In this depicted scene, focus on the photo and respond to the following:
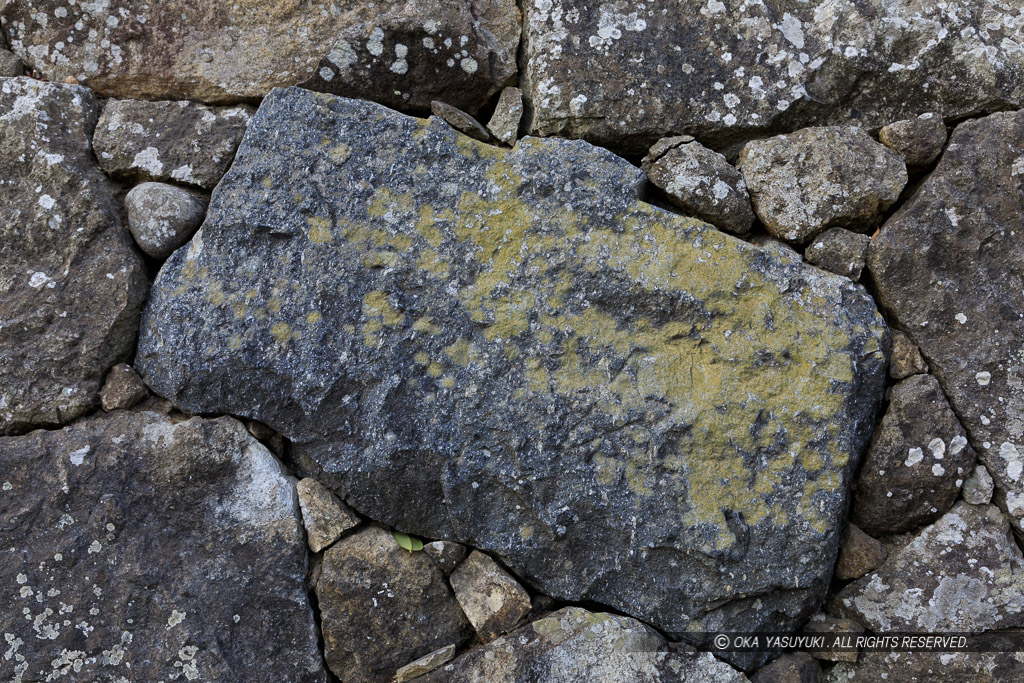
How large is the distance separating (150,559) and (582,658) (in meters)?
1.35

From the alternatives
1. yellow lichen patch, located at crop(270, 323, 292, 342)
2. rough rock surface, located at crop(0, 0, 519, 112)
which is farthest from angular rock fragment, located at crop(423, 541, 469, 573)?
rough rock surface, located at crop(0, 0, 519, 112)

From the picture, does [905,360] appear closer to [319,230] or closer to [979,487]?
[979,487]

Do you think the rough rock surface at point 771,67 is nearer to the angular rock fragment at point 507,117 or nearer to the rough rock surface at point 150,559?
the angular rock fragment at point 507,117

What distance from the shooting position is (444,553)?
90.6 inches

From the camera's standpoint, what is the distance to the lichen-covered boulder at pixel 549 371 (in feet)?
7.25

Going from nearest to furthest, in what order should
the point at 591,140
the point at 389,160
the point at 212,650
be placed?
the point at 212,650
the point at 389,160
the point at 591,140

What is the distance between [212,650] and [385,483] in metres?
0.71

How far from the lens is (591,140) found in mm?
2592

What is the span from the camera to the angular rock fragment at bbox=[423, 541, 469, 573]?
2303 mm

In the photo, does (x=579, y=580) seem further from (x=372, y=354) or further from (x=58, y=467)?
(x=58, y=467)

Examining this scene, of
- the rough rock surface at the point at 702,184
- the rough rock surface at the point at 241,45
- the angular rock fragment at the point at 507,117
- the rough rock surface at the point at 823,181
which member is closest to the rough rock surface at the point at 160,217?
the rough rock surface at the point at 241,45

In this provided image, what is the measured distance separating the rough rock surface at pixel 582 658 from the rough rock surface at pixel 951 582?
1.70 ft

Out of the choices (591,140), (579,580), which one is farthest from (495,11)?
(579,580)

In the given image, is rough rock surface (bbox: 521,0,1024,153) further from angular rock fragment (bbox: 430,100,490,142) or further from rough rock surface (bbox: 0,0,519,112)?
rough rock surface (bbox: 0,0,519,112)
